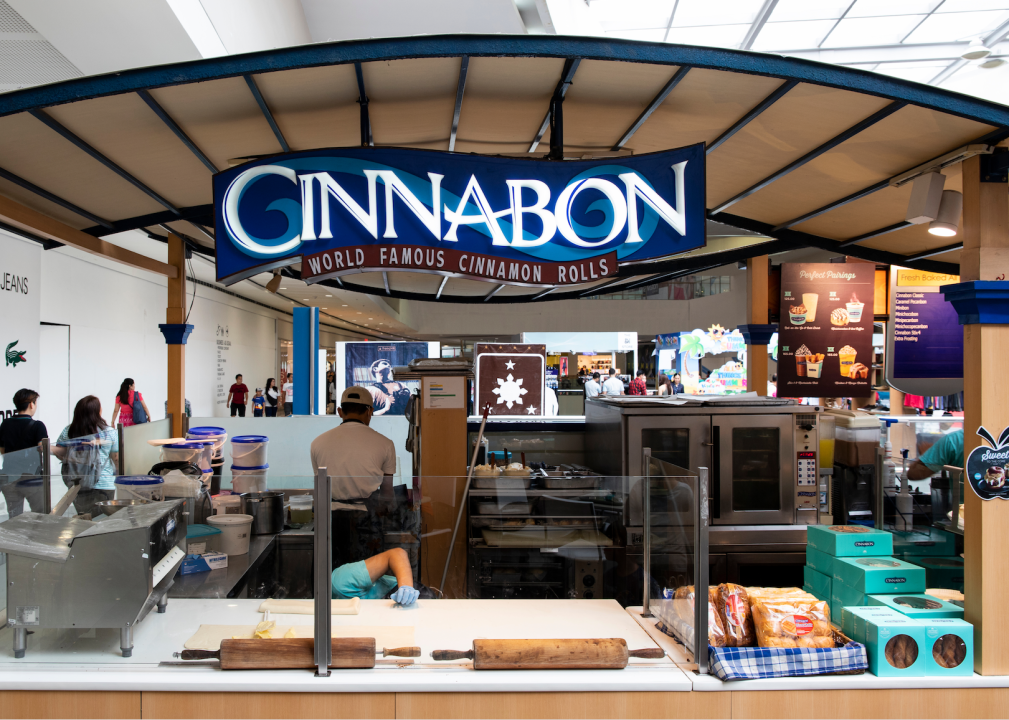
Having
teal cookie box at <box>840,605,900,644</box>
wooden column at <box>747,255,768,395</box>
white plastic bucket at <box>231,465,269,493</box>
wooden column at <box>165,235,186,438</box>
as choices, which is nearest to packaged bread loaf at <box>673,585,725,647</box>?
teal cookie box at <box>840,605,900,644</box>

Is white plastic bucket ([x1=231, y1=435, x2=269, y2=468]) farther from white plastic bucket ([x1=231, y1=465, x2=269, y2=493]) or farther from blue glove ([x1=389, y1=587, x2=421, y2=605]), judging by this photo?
blue glove ([x1=389, y1=587, x2=421, y2=605])

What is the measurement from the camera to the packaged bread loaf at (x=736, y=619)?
2.73m

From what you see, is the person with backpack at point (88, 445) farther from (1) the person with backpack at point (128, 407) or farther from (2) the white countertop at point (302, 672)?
(2) the white countertop at point (302, 672)

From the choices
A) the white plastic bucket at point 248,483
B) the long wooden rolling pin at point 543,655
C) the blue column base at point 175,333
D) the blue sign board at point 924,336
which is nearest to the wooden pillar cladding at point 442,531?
the long wooden rolling pin at point 543,655

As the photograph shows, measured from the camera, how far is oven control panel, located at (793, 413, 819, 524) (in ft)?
16.4

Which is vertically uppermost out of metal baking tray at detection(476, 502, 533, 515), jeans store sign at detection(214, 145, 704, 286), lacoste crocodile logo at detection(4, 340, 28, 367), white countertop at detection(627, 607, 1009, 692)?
jeans store sign at detection(214, 145, 704, 286)

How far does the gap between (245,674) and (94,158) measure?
3.19m

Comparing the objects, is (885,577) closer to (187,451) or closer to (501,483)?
(501,483)

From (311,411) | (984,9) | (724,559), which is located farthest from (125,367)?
(984,9)

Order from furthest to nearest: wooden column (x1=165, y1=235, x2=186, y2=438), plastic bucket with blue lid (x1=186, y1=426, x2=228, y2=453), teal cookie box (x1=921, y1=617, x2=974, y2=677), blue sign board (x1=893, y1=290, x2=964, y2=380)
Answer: wooden column (x1=165, y1=235, x2=186, y2=438) < blue sign board (x1=893, y1=290, x2=964, y2=380) < plastic bucket with blue lid (x1=186, y1=426, x2=228, y2=453) < teal cookie box (x1=921, y1=617, x2=974, y2=677)

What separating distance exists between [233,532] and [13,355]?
20.4 ft

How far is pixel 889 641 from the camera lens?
8.73 ft

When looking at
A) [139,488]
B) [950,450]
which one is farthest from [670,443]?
[139,488]

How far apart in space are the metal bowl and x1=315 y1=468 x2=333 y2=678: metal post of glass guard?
0.93m
